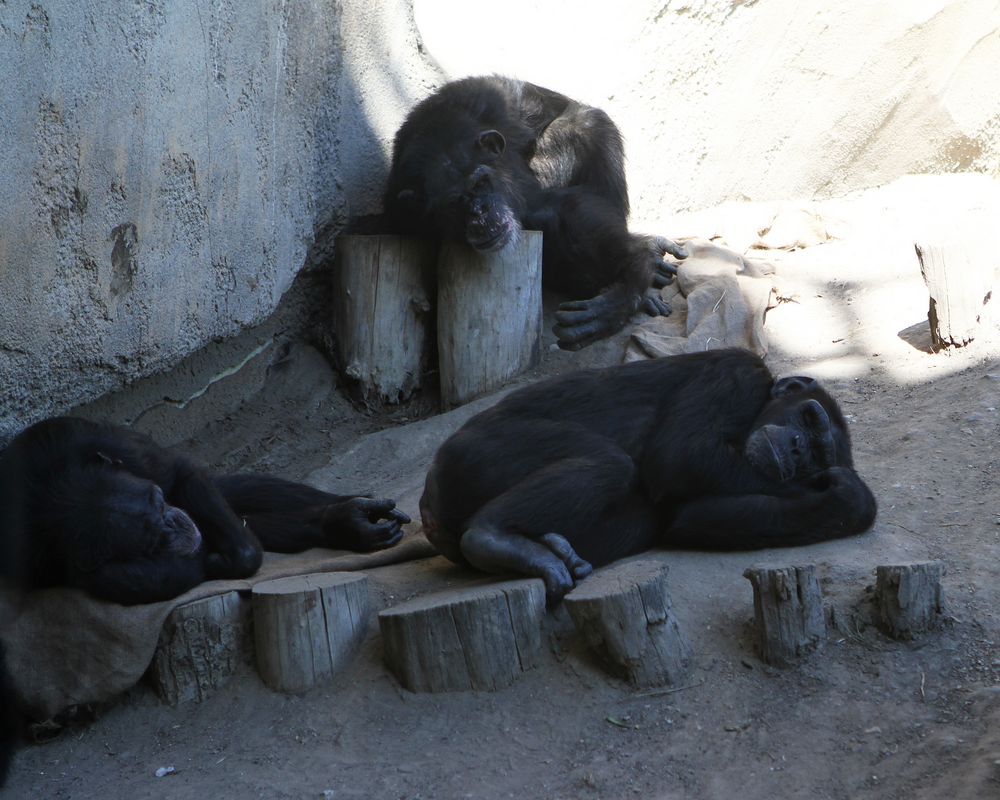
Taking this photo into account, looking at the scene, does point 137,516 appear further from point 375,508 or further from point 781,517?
point 781,517

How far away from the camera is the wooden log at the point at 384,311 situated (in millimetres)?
6973

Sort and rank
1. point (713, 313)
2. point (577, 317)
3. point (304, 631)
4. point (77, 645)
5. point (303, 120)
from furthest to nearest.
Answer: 1. point (577, 317)
2. point (713, 313)
3. point (303, 120)
4. point (77, 645)
5. point (304, 631)

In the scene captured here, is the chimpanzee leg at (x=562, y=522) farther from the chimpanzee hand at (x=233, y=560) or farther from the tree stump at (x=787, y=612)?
the chimpanzee hand at (x=233, y=560)

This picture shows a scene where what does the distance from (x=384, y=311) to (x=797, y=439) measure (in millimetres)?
3203

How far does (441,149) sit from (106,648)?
158 inches

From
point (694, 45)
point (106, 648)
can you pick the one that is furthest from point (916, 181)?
point (106, 648)

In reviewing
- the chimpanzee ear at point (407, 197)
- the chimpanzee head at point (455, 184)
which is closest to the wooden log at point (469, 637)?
the chimpanzee head at point (455, 184)

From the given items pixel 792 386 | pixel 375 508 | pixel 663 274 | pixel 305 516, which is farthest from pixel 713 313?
pixel 305 516

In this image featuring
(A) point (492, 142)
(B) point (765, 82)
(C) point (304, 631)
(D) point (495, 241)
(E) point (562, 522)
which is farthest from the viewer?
(B) point (765, 82)

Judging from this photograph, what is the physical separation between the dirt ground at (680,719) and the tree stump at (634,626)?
0.07m

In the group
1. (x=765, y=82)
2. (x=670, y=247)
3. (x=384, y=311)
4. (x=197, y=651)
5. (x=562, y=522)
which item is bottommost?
(x=197, y=651)

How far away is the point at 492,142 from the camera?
719cm

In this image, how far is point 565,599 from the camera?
379cm

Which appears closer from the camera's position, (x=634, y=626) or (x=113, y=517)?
(x=634, y=626)
